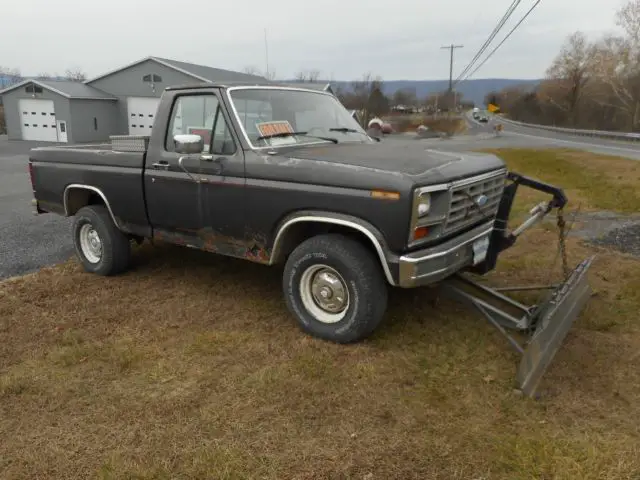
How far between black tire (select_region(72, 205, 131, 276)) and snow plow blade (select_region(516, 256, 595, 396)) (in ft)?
13.7

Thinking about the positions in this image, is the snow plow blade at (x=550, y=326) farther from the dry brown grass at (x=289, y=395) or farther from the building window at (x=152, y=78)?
the building window at (x=152, y=78)

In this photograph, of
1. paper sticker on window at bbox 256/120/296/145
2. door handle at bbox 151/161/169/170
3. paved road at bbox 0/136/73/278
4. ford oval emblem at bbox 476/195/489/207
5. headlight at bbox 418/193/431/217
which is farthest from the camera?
paved road at bbox 0/136/73/278

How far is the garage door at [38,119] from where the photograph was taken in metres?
32.5

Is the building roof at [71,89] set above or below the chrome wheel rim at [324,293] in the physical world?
above

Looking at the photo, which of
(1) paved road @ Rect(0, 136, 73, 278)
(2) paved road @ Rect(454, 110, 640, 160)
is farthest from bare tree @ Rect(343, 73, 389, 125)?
(1) paved road @ Rect(0, 136, 73, 278)

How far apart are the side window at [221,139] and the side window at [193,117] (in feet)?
0.20

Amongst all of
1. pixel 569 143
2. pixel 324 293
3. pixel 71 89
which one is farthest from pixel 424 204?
pixel 71 89

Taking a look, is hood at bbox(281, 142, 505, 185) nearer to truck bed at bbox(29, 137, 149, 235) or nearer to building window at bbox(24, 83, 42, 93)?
truck bed at bbox(29, 137, 149, 235)

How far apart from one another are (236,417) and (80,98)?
33.4 m

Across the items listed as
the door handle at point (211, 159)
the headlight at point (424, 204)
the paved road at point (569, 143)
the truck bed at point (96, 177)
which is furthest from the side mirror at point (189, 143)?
the paved road at point (569, 143)

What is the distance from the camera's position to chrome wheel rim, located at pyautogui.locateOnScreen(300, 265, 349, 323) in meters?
4.04

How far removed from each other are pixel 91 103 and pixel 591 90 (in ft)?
177

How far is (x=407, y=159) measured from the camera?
3.93 m

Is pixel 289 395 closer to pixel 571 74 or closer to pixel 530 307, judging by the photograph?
pixel 530 307
